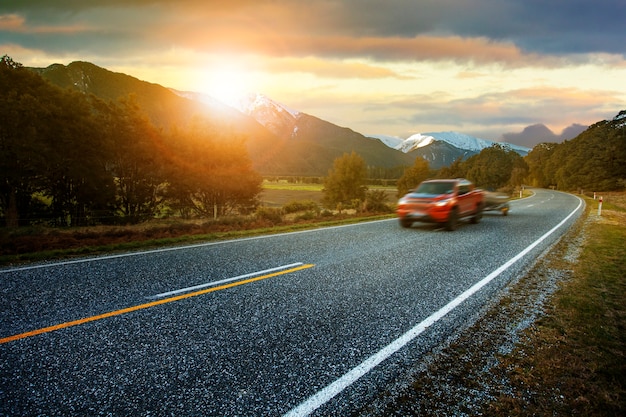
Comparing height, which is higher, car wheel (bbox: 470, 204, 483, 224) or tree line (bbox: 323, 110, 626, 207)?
tree line (bbox: 323, 110, 626, 207)

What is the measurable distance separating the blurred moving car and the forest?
234 inches

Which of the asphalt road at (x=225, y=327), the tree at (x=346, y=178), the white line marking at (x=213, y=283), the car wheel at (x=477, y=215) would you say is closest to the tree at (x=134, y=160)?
the asphalt road at (x=225, y=327)

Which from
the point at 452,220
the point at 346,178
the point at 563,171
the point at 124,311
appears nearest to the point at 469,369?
the point at 124,311

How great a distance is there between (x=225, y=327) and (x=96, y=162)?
72.4 feet

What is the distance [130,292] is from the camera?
15.4 feet

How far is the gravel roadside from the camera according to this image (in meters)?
2.41

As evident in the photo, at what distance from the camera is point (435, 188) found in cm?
1152

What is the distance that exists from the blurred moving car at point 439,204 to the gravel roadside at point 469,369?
5.70 metres

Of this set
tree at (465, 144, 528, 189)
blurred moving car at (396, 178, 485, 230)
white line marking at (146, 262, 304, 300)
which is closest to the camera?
white line marking at (146, 262, 304, 300)

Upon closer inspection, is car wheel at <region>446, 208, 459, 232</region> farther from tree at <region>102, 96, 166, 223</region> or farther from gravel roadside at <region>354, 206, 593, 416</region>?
tree at <region>102, 96, 166, 223</region>

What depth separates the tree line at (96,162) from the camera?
1708cm

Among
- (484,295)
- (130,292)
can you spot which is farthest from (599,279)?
(130,292)

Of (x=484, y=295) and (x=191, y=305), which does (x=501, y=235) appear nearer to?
(x=484, y=295)

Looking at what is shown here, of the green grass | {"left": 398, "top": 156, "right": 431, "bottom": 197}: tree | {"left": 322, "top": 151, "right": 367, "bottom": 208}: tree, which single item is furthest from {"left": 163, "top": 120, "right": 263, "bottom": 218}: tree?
{"left": 398, "top": 156, "right": 431, "bottom": 197}: tree
